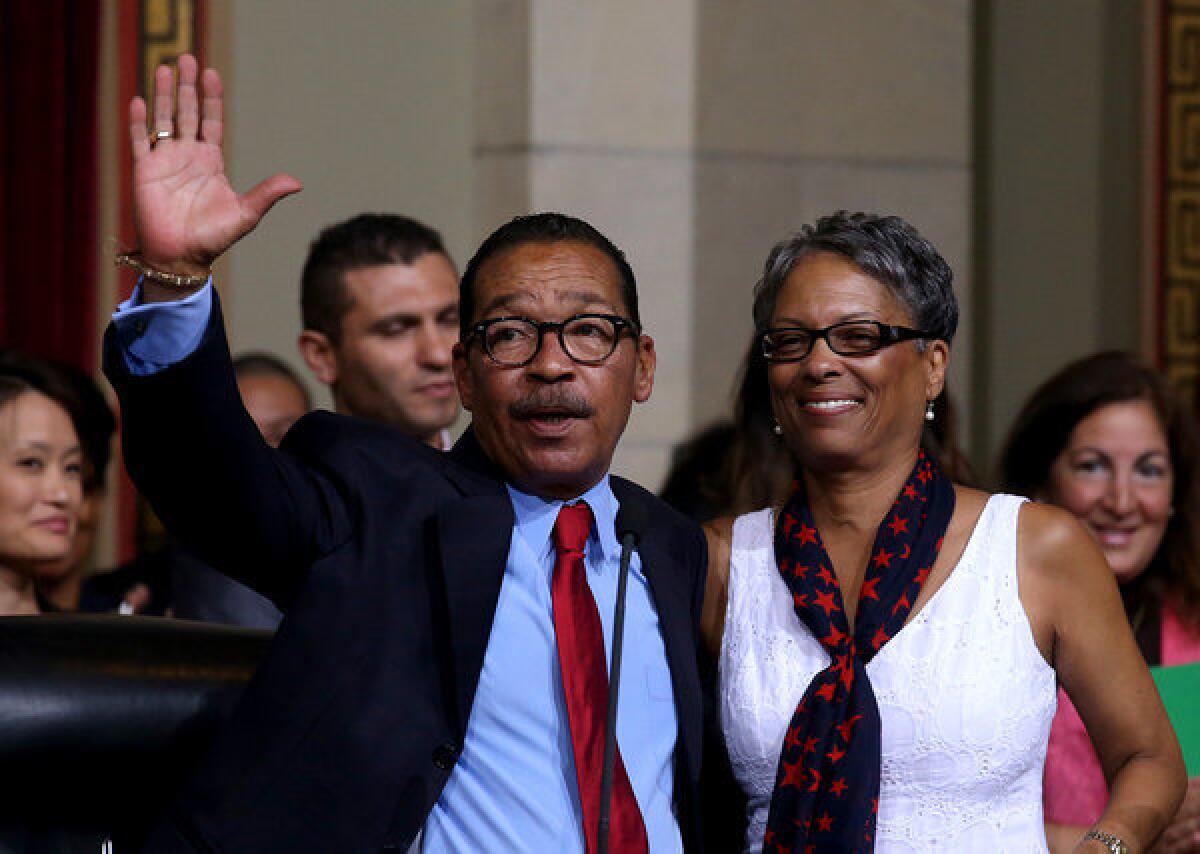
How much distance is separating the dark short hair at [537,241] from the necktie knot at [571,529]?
0.22 meters

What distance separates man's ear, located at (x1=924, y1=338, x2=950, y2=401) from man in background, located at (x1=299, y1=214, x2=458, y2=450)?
121 centimetres

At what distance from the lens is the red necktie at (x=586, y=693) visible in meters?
2.08

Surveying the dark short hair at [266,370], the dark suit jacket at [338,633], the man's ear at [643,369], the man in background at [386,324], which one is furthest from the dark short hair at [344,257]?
the dark suit jacket at [338,633]

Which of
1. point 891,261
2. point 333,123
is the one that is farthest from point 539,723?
point 333,123

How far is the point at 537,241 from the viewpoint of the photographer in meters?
2.20

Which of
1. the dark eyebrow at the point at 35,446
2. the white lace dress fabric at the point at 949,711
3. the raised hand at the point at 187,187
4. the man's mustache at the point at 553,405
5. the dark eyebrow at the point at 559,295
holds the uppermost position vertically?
the raised hand at the point at 187,187

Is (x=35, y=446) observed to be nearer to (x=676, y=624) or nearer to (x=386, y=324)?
(x=386, y=324)

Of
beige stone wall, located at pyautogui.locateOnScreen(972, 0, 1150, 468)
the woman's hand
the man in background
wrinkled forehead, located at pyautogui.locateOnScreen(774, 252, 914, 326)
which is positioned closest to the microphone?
wrinkled forehead, located at pyautogui.locateOnScreen(774, 252, 914, 326)

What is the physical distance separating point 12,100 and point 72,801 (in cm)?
292

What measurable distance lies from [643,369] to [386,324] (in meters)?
1.30

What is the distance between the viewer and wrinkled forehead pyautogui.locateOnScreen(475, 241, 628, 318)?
7.06 feet

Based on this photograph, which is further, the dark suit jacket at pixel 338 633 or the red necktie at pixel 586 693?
the red necktie at pixel 586 693

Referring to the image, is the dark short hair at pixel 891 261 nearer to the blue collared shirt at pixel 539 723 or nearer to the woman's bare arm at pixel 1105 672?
the woman's bare arm at pixel 1105 672

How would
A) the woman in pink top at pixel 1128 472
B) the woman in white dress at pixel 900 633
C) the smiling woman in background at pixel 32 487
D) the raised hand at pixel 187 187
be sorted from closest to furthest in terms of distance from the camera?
the raised hand at pixel 187 187 → the woman in white dress at pixel 900 633 → the smiling woman in background at pixel 32 487 → the woman in pink top at pixel 1128 472
